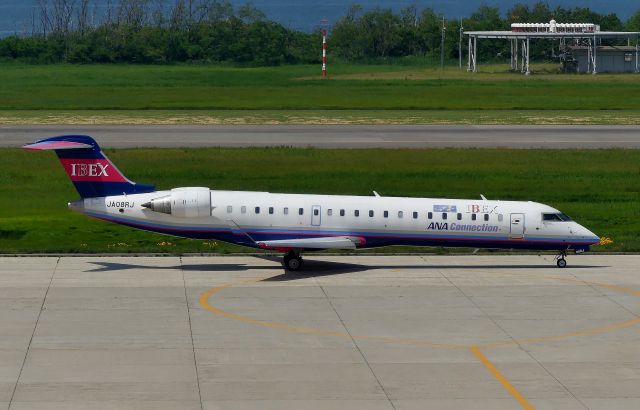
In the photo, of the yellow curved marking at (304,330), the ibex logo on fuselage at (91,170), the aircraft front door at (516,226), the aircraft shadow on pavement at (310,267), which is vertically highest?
the ibex logo on fuselage at (91,170)

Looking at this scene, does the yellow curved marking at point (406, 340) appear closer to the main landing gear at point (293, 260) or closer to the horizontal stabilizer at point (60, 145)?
the main landing gear at point (293, 260)

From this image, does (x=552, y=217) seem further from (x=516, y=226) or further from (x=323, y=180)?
(x=323, y=180)

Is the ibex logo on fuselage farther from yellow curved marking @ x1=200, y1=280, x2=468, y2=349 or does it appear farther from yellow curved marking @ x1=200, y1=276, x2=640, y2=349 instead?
yellow curved marking @ x1=200, y1=276, x2=640, y2=349

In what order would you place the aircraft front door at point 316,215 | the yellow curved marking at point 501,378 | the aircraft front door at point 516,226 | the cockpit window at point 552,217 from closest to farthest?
the yellow curved marking at point 501,378 → the aircraft front door at point 316,215 → the aircraft front door at point 516,226 → the cockpit window at point 552,217

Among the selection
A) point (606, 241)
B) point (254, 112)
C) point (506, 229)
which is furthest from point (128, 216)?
point (254, 112)

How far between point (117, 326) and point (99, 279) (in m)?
6.80

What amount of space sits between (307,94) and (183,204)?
75.7m

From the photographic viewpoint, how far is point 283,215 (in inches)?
1693

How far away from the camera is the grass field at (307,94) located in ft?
327

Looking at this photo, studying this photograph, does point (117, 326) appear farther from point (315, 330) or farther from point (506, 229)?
point (506, 229)

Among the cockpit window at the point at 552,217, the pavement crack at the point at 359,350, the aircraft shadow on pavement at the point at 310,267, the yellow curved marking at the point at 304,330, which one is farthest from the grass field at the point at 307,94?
the yellow curved marking at the point at 304,330

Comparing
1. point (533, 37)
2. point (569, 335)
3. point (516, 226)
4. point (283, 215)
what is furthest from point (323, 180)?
point (533, 37)

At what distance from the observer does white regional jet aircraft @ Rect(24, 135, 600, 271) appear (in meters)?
42.7

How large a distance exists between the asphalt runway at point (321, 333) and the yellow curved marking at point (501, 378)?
2.1 inches
